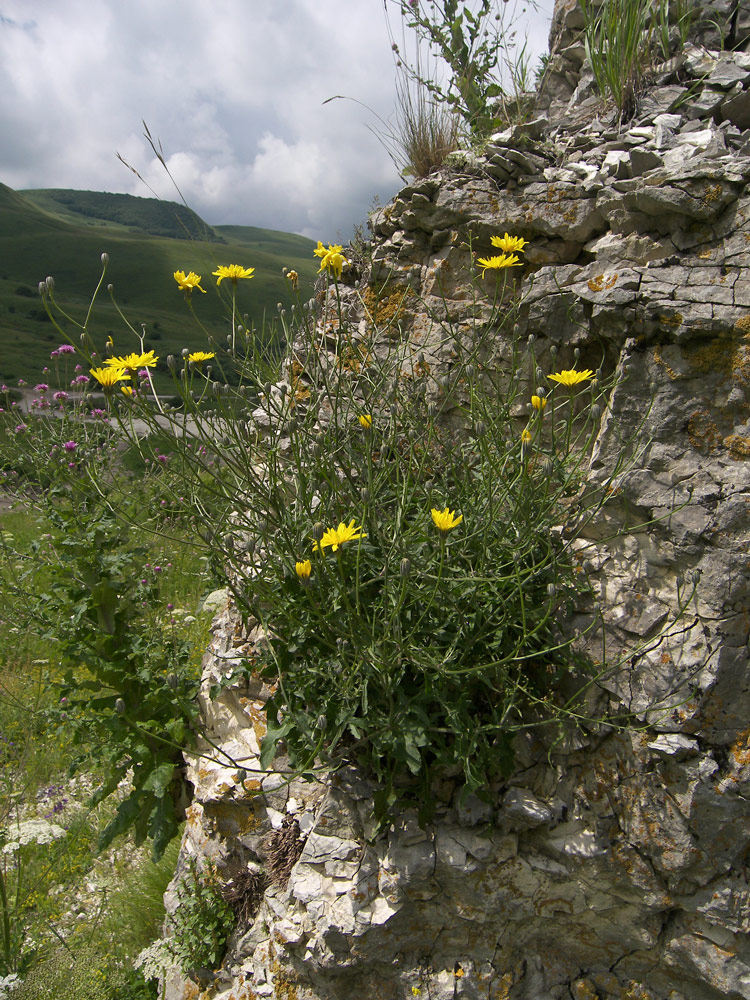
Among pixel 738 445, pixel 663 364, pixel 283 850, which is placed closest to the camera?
pixel 738 445

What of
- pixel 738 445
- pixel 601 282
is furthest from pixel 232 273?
pixel 738 445

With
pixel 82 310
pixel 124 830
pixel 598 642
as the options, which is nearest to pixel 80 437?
pixel 124 830

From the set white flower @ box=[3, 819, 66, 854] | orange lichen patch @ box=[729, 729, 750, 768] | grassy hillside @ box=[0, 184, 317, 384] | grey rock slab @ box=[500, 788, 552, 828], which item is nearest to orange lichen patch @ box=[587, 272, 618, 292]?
orange lichen patch @ box=[729, 729, 750, 768]

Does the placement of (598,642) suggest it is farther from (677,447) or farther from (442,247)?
(442,247)

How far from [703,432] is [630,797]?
1588mm

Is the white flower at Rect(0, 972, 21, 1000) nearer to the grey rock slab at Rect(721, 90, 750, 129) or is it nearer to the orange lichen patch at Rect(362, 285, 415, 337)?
the orange lichen patch at Rect(362, 285, 415, 337)

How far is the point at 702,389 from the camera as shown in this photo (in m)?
2.79

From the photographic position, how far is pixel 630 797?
8.40 ft

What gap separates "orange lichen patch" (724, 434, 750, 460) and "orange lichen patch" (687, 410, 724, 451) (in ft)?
0.10

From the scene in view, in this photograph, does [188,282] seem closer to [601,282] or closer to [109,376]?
[109,376]

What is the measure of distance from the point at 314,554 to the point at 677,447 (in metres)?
1.68

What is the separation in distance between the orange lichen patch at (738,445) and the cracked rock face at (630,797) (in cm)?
1

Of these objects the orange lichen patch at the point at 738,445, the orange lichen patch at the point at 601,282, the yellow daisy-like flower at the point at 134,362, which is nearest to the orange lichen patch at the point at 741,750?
the orange lichen patch at the point at 738,445

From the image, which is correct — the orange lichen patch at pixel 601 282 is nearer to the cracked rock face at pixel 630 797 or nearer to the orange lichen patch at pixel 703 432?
the cracked rock face at pixel 630 797
